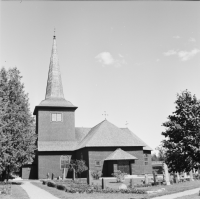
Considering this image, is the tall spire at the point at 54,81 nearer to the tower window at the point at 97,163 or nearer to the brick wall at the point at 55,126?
the brick wall at the point at 55,126

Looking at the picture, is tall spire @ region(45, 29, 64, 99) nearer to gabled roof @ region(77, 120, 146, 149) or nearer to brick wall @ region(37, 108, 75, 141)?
brick wall @ region(37, 108, 75, 141)

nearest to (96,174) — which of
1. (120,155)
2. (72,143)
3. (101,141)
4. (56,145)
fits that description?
(120,155)

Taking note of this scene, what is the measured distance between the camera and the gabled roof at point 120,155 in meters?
35.6

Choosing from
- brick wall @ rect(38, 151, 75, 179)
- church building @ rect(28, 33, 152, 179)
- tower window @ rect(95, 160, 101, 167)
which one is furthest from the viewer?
brick wall @ rect(38, 151, 75, 179)

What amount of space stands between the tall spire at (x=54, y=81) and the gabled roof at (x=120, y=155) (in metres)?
14.6

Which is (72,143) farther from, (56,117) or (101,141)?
(101,141)

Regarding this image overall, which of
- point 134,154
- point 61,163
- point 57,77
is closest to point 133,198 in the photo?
point 134,154

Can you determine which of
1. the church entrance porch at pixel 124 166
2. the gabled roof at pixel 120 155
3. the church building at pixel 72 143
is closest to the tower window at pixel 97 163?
the church building at pixel 72 143

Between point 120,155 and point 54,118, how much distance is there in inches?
535

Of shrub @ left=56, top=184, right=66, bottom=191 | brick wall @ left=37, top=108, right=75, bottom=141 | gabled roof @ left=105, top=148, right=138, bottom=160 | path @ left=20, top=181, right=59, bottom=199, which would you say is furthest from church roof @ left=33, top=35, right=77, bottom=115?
path @ left=20, top=181, right=59, bottom=199

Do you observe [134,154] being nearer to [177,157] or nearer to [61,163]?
[61,163]

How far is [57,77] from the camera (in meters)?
47.1

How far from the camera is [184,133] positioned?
13016 mm

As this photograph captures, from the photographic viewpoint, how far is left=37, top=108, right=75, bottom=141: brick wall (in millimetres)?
43031
